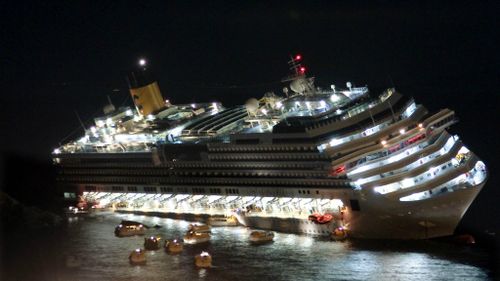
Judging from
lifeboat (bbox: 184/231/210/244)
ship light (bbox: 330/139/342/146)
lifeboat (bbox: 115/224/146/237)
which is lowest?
lifeboat (bbox: 184/231/210/244)

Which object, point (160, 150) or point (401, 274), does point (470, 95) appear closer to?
point (160, 150)

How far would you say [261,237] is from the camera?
1777 inches

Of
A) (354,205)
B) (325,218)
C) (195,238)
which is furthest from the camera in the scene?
(195,238)

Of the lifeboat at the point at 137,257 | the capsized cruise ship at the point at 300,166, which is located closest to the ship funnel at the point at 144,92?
the capsized cruise ship at the point at 300,166

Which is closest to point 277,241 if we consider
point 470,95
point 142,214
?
point 142,214

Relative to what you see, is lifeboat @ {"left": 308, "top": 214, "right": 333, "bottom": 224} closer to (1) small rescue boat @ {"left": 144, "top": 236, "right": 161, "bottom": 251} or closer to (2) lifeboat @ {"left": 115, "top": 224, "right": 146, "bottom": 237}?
(1) small rescue boat @ {"left": 144, "top": 236, "right": 161, "bottom": 251}

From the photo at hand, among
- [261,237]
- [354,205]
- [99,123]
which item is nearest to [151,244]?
[261,237]

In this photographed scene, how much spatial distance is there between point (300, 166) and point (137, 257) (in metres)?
9.53

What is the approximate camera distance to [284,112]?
169 feet

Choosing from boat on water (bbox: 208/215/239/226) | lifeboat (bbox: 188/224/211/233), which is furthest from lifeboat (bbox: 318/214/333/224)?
lifeboat (bbox: 188/224/211/233)

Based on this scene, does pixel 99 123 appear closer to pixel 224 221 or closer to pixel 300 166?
pixel 224 221

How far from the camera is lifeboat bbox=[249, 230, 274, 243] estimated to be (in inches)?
1774

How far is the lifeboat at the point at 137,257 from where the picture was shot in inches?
1722

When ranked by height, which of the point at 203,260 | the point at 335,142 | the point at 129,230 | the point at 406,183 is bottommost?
the point at 203,260
